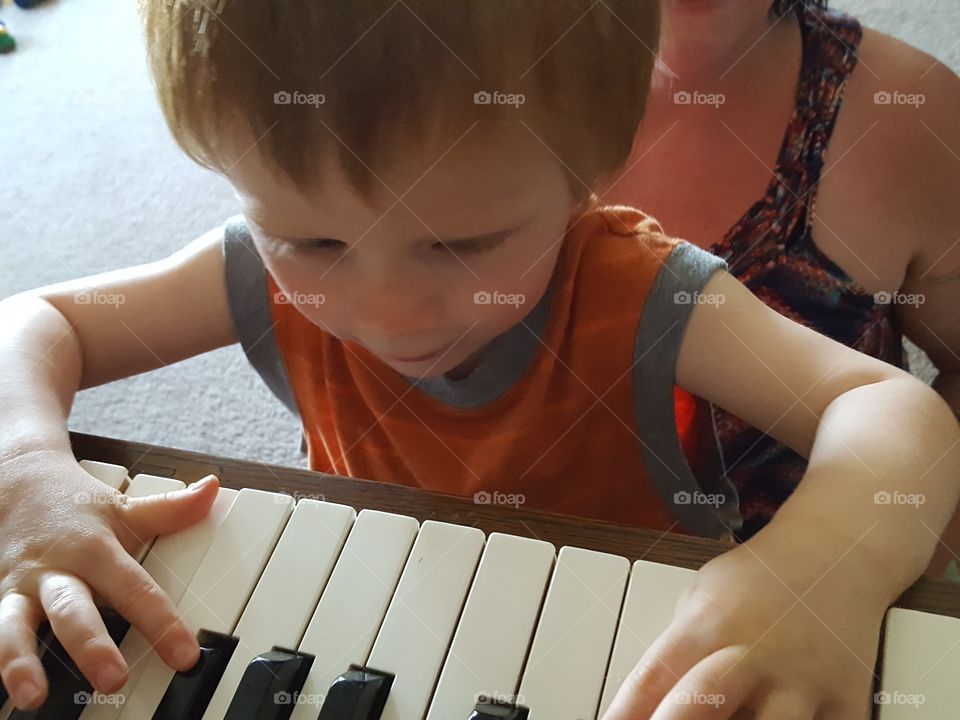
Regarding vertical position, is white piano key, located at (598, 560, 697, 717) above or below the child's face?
below

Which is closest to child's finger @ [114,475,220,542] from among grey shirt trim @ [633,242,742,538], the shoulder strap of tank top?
grey shirt trim @ [633,242,742,538]

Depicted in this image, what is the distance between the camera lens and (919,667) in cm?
39

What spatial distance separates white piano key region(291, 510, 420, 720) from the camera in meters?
0.42

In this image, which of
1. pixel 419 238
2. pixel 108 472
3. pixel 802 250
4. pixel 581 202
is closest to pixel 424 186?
pixel 419 238

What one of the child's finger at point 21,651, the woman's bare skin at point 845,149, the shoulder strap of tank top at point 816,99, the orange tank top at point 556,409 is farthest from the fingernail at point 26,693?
the shoulder strap of tank top at point 816,99

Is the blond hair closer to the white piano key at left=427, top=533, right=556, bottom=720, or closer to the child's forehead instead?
the child's forehead

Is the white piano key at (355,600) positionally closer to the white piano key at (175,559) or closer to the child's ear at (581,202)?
the white piano key at (175,559)

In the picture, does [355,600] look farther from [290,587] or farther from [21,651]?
[21,651]

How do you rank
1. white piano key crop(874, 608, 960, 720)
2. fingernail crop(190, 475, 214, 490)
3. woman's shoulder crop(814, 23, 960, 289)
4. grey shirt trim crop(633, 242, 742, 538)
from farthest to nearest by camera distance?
1. woman's shoulder crop(814, 23, 960, 289)
2. grey shirt trim crop(633, 242, 742, 538)
3. fingernail crop(190, 475, 214, 490)
4. white piano key crop(874, 608, 960, 720)

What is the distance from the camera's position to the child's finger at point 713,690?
1.26ft

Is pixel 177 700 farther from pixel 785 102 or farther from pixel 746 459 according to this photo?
pixel 785 102

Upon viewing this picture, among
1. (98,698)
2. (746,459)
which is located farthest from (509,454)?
(98,698)

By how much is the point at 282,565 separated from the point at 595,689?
0.59 ft

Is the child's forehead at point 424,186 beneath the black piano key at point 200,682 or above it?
above
